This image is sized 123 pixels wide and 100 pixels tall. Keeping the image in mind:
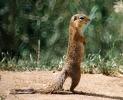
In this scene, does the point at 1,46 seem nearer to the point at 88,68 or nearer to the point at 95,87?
the point at 88,68

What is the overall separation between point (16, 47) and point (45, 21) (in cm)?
90

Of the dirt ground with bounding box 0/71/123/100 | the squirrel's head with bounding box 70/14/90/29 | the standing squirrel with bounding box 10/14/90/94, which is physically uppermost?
the squirrel's head with bounding box 70/14/90/29

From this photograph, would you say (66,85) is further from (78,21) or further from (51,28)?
(51,28)

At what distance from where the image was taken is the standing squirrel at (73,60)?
27.5 feet

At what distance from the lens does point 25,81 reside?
9562 mm

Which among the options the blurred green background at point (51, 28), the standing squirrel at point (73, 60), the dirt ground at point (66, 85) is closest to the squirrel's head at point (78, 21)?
the standing squirrel at point (73, 60)

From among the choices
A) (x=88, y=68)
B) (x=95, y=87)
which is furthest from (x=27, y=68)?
(x=95, y=87)

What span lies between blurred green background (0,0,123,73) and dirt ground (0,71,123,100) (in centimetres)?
200

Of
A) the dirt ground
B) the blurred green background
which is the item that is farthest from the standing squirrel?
the blurred green background

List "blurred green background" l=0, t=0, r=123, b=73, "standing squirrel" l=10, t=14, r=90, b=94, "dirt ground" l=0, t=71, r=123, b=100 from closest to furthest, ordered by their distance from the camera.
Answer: "dirt ground" l=0, t=71, r=123, b=100
"standing squirrel" l=10, t=14, r=90, b=94
"blurred green background" l=0, t=0, r=123, b=73

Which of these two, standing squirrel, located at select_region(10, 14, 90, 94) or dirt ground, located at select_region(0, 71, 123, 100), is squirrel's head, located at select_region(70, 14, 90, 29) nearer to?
standing squirrel, located at select_region(10, 14, 90, 94)

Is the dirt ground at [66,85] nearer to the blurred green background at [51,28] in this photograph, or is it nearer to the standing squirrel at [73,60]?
the standing squirrel at [73,60]

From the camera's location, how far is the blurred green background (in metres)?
12.8

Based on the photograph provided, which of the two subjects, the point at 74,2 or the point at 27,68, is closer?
the point at 27,68
